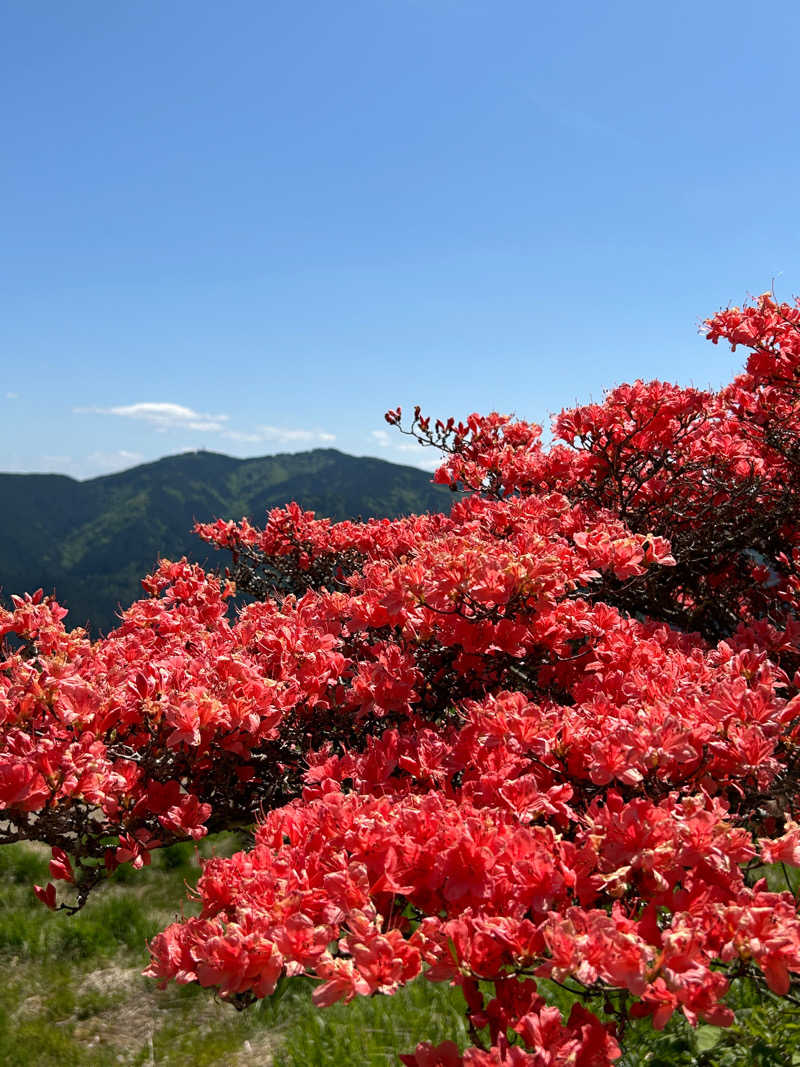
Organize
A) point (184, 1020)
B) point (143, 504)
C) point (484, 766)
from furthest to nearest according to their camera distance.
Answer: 1. point (143, 504)
2. point (184, 1020)
3. point (484, 766)

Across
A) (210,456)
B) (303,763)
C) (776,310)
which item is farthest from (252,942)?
(210,456)

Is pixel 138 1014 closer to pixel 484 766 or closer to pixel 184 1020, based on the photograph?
pixel 184 1020

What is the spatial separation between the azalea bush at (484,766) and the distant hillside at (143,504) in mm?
37310

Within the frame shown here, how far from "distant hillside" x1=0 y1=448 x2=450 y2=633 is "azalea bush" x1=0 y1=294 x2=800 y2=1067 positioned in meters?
37.3

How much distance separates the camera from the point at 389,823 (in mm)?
1687

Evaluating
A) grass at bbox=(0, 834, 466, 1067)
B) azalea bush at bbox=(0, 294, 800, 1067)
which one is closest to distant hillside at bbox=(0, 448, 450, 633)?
grass at bbox=(0, 834, 466, 1067)

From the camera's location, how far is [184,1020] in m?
4.36

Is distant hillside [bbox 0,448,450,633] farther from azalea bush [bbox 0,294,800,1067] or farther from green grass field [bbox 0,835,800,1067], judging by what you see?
azalea bush [bbox 0,294,800,1067]

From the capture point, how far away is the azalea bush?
4.59 ft

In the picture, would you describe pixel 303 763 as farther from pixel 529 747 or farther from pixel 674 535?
pixel 674 535

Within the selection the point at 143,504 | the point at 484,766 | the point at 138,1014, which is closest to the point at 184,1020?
the point at 138,1014

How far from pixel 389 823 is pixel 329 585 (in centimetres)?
477

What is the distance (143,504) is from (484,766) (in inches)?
2686

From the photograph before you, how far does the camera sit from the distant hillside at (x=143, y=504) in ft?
159
